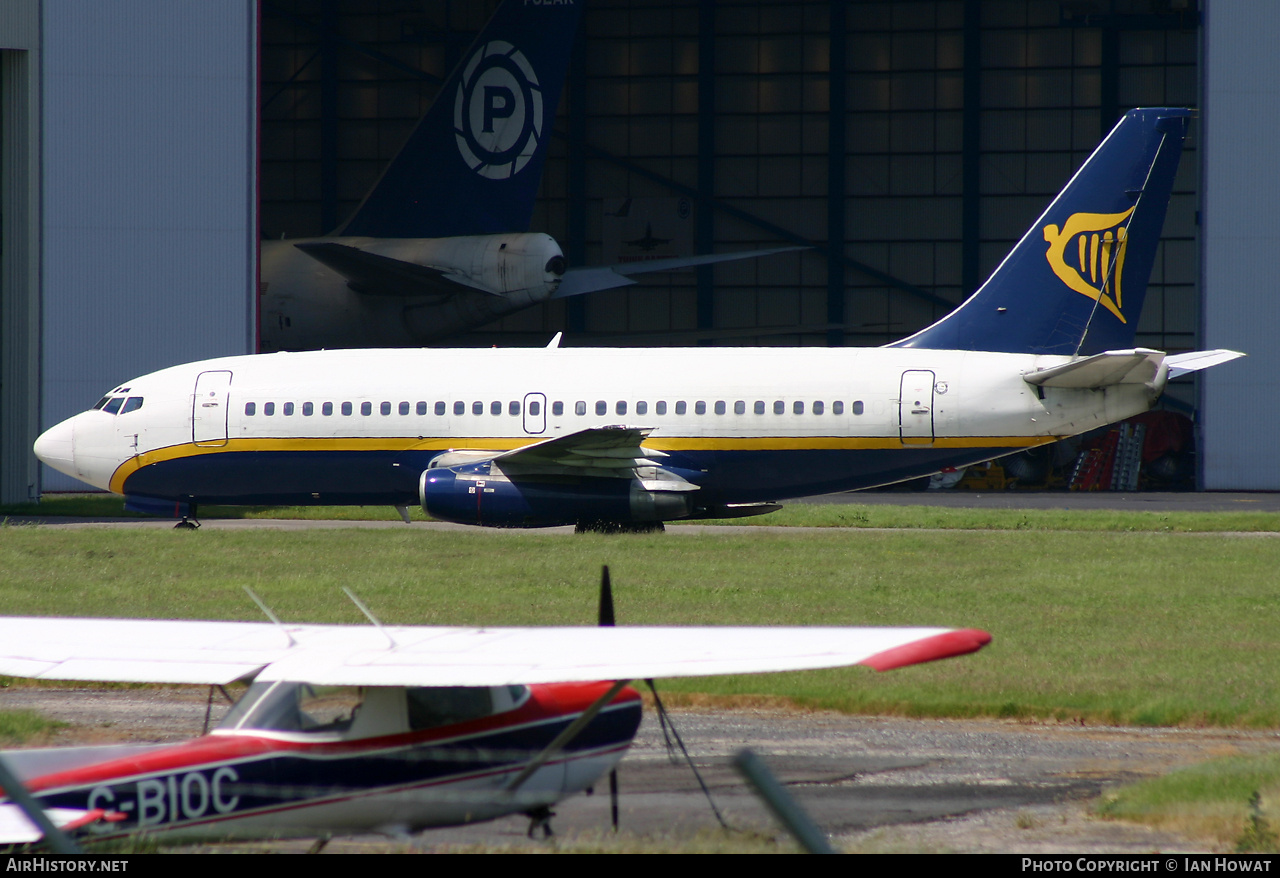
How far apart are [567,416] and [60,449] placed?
32.8 ft

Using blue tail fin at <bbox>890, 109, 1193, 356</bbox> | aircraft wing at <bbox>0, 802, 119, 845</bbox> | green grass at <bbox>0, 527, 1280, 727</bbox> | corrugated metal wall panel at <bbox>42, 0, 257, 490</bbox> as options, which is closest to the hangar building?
corrugated metal wall panel at <bbox>42, 0, 257, 490</bbox>

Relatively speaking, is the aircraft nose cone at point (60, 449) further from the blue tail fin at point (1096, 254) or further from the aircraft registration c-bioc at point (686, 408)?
the blue tail fin at point (1096, 254)

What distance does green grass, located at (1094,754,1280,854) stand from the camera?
7.75 metres

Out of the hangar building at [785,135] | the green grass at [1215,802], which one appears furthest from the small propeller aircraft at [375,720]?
the hangar building at [785,135]

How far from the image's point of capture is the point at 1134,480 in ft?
142

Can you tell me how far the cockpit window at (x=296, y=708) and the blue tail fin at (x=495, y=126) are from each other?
3152 cm

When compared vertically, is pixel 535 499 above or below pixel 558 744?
above

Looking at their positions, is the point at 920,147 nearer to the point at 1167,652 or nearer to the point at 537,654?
the point at 1167,652

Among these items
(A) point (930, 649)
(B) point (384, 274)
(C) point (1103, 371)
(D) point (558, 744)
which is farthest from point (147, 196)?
(A) point (930, 649)

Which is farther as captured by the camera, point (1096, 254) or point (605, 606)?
point (1096, 254)

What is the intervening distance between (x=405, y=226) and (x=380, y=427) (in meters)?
15.9

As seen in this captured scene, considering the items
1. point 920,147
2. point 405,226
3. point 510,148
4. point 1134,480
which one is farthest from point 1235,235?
point 405,226

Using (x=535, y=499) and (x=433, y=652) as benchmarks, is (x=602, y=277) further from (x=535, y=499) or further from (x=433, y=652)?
(x=433, y=652)

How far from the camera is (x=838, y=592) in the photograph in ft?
58.1
